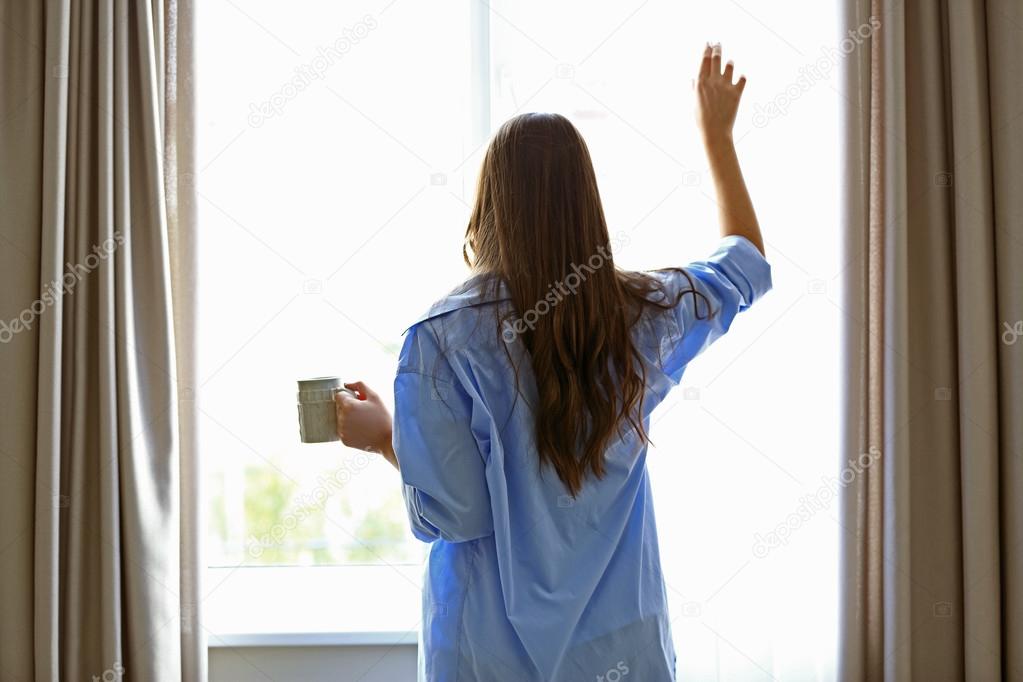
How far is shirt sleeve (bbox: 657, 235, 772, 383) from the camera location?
118 cm

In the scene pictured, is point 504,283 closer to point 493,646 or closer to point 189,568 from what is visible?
point 493,646

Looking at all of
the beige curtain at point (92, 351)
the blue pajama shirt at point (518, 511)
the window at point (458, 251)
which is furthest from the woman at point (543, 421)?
the beige curtain at point (92, 351)

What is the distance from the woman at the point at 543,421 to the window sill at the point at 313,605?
784mm

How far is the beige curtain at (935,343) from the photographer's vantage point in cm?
178

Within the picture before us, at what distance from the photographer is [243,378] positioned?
2039mm

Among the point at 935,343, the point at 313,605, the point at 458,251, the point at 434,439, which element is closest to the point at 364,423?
the point at 434,439

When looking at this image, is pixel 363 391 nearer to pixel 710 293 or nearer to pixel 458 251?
pixel 710 293

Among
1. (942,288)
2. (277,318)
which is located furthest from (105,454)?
(942,288)

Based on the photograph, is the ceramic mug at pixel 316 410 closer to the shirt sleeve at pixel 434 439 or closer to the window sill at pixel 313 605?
the shirt sleeve at pixel 434 439

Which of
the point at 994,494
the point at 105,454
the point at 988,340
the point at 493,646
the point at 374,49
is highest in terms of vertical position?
the point at 374,49

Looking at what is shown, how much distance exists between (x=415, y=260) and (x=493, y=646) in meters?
1.07

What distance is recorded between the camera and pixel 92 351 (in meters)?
1.83

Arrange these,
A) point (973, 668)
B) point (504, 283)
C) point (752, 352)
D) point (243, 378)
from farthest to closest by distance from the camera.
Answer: point (243, 378) → point (752, 352) → point (973, 668) → point (504, 283)

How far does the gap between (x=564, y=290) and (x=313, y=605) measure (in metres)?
1.28
